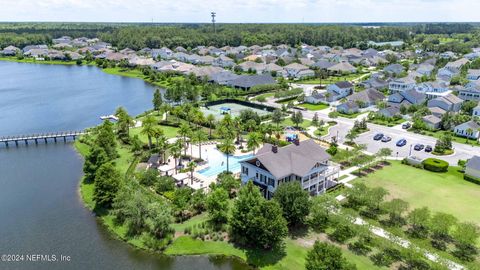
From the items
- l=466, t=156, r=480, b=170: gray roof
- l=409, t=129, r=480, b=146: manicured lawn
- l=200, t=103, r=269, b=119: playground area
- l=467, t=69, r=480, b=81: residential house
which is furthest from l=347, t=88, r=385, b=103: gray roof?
l=466, t=156, r=480, b=170: gray roof

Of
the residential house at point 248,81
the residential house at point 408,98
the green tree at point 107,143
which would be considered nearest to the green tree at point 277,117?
the residential house at point 408,98

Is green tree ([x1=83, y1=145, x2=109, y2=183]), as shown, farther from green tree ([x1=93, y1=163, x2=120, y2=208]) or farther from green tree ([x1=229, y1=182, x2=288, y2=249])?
green tree ([x1=229, y1=182, x2=288, y2=249])

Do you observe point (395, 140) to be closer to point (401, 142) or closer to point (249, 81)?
point (401, 142)

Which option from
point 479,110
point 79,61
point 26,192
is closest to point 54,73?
point 79,61

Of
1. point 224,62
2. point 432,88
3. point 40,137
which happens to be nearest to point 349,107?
point 432,88

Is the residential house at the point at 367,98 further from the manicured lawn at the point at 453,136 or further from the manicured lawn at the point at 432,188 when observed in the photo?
the manicured lawn at the point at 432,188

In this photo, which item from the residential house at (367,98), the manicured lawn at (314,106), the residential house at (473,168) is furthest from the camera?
the manicured lawn at (314,106)

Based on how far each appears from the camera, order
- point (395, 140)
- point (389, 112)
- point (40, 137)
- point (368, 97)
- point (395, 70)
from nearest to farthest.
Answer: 1. point (395, 140)
2. point (40, 137)
3. point (389, 112)
4. point (368, 97)
5. point (395, 70)
